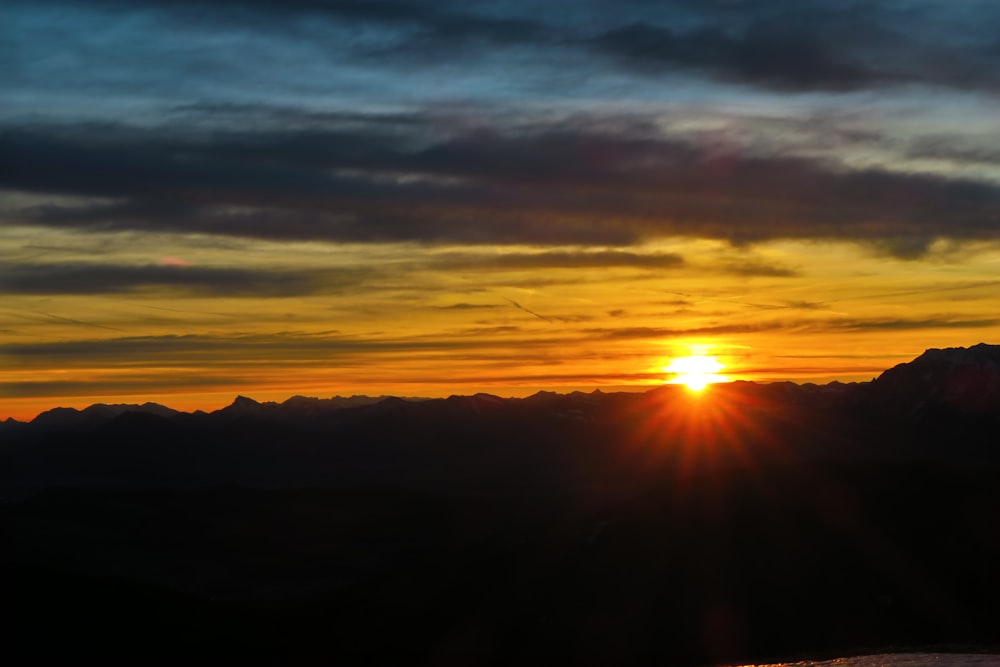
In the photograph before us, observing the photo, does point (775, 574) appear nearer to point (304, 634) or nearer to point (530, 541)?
point (530, 541)

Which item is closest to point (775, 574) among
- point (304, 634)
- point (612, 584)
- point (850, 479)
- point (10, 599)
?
point (612, 584)

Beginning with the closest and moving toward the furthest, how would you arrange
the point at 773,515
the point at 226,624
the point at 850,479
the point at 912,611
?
the point at 912,611
the point at 226,624
the point at 773,515
the point at 850,479

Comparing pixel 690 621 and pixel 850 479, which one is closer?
pixel 690 621

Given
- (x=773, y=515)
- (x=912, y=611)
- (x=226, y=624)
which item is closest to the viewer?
(x=912, y=611)

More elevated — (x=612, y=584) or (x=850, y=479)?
(x=850, y=479)

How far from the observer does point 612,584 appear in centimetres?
10938

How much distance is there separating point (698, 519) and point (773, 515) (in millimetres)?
8012

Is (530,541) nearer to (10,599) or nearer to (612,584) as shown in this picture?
(612,584)

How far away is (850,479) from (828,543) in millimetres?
18625

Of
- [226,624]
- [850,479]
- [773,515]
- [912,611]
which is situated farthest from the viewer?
[850,479]

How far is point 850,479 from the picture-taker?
12781 centimetres

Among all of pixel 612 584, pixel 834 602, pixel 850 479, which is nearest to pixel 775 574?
pixel 834 602

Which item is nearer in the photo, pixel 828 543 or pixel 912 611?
pixel 912 611

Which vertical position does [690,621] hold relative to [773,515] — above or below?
below
